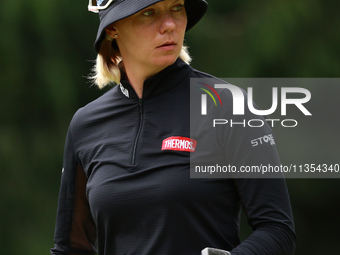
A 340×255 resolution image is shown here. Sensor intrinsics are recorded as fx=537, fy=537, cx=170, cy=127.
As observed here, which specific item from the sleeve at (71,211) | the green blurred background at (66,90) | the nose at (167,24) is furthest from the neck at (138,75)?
the green blurred background at (66,90)

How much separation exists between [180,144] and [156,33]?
301 millimetres

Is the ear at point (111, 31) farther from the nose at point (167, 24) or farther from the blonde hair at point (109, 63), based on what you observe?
the nose at point (167, 24)

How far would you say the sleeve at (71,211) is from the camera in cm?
159

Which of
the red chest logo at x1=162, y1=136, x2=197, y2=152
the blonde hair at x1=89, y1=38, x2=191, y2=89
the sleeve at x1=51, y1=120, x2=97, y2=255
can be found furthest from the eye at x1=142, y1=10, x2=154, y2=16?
the sleeve at x1=51, y1=120, x2=97, y2=255

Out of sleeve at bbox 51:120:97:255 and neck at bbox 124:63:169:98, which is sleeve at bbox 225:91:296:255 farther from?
sleeve at bbox 51:120:97:255

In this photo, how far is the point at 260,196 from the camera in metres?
1.28

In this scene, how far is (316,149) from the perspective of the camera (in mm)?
3359

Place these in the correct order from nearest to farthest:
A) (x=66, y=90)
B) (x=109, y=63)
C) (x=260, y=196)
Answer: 1. (x=260, y=196)
2. (x=109, y=63)
3. (x=66, y=90)

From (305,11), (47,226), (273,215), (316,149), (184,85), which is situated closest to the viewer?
(273,215)

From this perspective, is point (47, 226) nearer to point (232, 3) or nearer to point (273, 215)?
point (232, 3)

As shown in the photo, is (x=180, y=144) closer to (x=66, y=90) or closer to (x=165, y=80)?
(x=165, y=80)

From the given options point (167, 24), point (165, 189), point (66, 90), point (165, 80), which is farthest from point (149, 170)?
point (66, 90)

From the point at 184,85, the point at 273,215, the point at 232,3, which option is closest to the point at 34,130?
the point at 232,3

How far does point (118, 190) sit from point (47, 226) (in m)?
2.70
